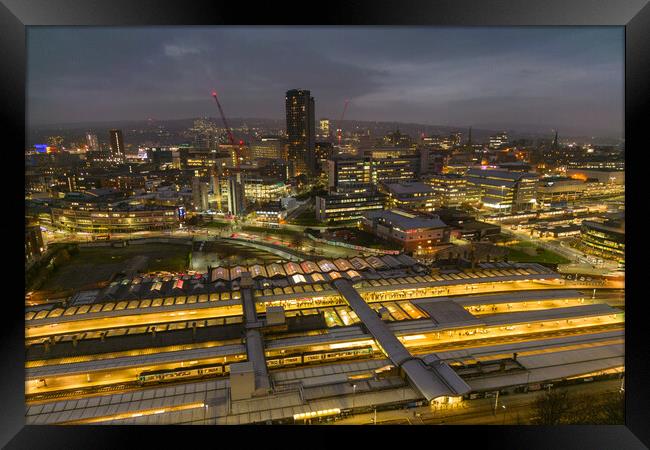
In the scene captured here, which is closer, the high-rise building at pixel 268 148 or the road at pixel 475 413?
the road at pixel 475 413

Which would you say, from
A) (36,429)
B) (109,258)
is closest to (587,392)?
(36,429)

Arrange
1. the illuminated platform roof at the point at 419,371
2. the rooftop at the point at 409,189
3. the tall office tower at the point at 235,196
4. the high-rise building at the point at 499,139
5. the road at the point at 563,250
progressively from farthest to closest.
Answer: the high-rise building at the point at 499,139 < the rooftop at the point at 409,189 < the tall office tower at the point at 235,196 < the road at the point at 563,250 < the illuminated platform roof at the point at 419,371

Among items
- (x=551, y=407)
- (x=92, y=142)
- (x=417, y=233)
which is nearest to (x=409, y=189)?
(x=417, y=233)

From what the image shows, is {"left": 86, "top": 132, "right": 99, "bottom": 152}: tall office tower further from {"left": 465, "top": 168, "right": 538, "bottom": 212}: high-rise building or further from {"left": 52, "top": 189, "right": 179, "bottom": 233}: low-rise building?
{"left": 465, "top": 168, "right": 538, "bottom": 212}: high-rise building

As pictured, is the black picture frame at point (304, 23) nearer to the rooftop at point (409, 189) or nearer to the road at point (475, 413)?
the road at point (475, 413)

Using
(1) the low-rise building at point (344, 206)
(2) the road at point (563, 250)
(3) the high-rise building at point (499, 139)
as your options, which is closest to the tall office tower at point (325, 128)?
(3) the high-rise building at point (499, 139)

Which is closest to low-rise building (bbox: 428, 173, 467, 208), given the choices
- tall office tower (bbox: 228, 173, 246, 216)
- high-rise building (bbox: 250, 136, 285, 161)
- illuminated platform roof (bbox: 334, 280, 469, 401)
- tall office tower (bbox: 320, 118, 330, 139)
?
tall office tower (bbox: 228, 173, 246, 216)

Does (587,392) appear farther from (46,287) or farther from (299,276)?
(46,287)
